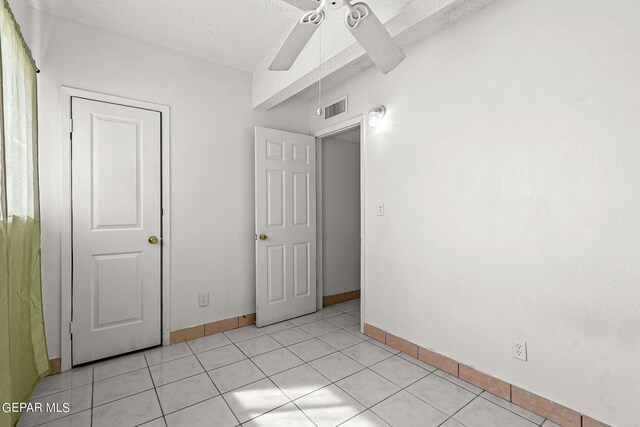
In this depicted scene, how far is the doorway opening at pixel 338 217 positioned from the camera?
3812 millimetres

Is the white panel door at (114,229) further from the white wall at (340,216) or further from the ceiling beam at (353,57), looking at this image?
the white wall at (340,216)

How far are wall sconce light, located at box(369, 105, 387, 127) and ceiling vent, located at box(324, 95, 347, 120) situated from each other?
1.54ft

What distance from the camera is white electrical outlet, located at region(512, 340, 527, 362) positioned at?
183 centimetres

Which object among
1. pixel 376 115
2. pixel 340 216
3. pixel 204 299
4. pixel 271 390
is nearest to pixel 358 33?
pixel 376 115

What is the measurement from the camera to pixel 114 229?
2.52 meters

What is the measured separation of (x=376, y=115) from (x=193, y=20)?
1608mm

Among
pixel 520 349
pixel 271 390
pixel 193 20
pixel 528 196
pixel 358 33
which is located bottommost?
pixel 271 390

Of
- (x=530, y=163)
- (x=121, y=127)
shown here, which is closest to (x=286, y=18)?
(x=121, y=127)

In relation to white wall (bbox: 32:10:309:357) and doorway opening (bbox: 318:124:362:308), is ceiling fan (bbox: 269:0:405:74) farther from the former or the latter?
doorway opening (bbox: 318:124:362:308)

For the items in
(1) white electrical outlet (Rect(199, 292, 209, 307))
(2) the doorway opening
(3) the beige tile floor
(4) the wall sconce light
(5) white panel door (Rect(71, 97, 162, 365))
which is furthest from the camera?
(2) the doorway opening

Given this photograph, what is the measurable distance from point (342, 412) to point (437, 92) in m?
2.22

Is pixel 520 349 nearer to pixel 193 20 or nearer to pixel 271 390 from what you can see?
pixel 271 390

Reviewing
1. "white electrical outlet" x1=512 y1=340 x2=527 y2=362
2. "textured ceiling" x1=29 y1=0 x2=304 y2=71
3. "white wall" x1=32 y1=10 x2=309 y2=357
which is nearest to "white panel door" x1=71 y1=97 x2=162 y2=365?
"white wall" x1=32 y1=10 x2=309 y2=357

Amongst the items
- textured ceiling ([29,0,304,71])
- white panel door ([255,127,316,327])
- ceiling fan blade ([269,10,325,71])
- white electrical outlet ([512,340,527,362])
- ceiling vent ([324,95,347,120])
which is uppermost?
textured ceiling ([29,0,304,71])
